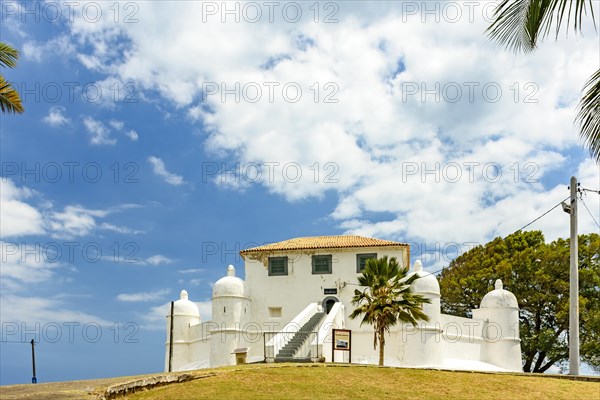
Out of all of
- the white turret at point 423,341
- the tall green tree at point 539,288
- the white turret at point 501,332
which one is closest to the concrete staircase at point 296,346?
the white turret at point 423,341

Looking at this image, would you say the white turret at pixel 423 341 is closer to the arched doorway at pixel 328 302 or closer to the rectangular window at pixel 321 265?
the arched doorway at pixel 328 302

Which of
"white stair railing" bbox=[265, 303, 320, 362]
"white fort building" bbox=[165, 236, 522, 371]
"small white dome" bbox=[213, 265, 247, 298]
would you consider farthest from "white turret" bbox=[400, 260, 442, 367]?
"small white dome" bbox=[213, 265, 247, 298]

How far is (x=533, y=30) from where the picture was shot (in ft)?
32.9

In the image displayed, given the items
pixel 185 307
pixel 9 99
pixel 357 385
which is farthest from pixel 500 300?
pixel 9 99

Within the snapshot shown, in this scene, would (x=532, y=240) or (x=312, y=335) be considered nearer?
(x=312, y=335)

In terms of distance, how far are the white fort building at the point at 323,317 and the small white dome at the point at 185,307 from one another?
0.21ft

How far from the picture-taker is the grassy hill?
615 inches

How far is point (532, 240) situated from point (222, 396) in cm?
3533

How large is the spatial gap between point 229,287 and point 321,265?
581cm

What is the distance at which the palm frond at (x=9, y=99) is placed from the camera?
18234 mm

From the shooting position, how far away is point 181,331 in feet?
120

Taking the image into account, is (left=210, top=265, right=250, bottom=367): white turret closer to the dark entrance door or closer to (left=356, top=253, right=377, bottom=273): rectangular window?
the dark entrance door

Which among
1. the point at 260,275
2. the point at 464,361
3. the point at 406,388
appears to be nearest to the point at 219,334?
the point at 260,275

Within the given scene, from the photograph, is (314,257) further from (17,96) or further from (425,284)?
(17,96)
